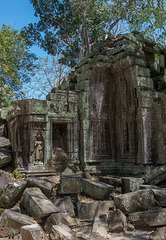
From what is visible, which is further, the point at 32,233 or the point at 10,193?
the point at 10,193

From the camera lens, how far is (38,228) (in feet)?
A: 15.0

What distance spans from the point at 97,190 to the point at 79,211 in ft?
2.79

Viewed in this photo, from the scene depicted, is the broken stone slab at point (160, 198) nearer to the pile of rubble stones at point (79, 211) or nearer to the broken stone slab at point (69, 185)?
the pile of rubble stones at point (79, 211)

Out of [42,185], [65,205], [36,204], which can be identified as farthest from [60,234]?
[42,185]

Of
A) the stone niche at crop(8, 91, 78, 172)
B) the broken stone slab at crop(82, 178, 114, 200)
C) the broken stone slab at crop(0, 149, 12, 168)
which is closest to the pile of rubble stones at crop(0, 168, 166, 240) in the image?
the broken stone slab at crop(82, 178, 114, 200)

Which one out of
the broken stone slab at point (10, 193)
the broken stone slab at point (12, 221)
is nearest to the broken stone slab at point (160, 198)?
the broken stone slab at point (12, 221)

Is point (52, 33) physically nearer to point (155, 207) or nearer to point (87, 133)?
point (87, 133)

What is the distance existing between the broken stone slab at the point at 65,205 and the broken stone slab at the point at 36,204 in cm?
31

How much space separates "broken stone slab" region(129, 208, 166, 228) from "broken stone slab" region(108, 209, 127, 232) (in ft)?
0.92

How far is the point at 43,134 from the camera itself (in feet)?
28.1

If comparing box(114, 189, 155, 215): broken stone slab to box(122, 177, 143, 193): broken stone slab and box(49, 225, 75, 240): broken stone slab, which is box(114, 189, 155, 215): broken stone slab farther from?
box(49, 225, 75, 240): broken stone slab

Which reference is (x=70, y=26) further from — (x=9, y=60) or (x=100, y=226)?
(x=100, y=226)

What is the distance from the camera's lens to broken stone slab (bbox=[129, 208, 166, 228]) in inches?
198

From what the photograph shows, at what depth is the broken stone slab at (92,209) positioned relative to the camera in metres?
5.76
